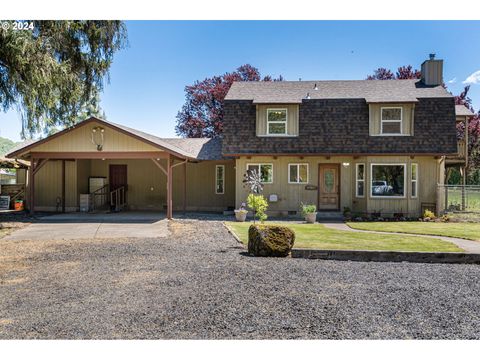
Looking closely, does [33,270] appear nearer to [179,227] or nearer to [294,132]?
[179,227]

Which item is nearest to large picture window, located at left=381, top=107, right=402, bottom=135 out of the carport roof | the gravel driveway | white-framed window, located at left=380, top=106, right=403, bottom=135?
white-framed window, located at left=380, top=106, right=403, bottom=135

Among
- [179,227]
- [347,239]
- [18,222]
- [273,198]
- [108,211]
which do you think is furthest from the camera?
[108,211]

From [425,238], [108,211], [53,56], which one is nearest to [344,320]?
[425,238]

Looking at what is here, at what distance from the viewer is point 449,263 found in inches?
341

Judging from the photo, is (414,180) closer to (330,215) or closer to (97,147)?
(330,215)

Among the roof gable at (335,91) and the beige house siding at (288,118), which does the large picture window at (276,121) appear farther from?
the roof gable at (335,91)

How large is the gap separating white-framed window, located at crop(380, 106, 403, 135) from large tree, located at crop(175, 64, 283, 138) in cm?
1958

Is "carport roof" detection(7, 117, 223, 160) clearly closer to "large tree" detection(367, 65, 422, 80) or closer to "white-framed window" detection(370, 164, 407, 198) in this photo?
"white-framed window" detection(370, 164, 407, 198)

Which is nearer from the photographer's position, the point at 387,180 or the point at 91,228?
the point at 91,228

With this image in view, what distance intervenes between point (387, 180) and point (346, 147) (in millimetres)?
2304

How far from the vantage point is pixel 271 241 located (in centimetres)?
911

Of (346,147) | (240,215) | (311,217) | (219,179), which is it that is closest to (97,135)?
(219,179)

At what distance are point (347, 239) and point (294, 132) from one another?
25.7ft

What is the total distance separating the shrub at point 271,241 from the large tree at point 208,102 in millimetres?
26983
